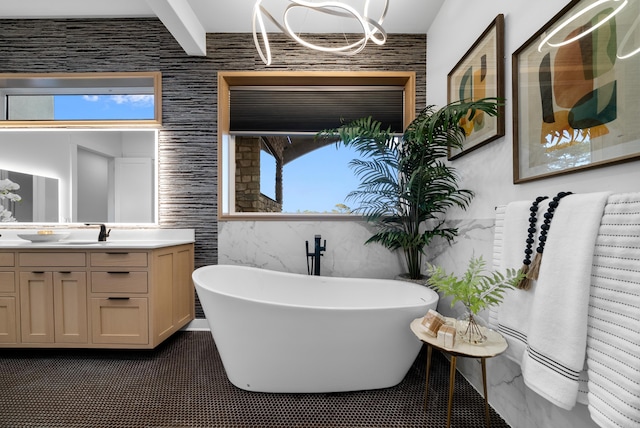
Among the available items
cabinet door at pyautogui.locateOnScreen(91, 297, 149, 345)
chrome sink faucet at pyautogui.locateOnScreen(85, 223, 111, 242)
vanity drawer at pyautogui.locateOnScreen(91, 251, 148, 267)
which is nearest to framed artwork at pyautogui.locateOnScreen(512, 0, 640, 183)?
vanity drawer at pyautogui.locateOnScreen(91, 251, 148, 267)

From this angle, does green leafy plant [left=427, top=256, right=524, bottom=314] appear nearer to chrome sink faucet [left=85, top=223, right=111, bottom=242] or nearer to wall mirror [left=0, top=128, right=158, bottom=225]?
wall mirror [left=0, top=128, right=158, bottom=225]

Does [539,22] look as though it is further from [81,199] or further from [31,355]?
[31,355]

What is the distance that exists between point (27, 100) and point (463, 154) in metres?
3.77

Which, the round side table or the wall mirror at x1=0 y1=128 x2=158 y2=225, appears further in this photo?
the wall mirror at x1=0 y1=128 x2=158 y2=225

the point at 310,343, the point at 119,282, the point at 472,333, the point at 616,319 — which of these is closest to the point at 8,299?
the point at 119,282

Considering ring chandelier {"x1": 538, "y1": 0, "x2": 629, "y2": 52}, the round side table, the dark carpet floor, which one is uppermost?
ring chandelier {"x1": 538, "y1": 0, "x2": 629, "y2": 52}

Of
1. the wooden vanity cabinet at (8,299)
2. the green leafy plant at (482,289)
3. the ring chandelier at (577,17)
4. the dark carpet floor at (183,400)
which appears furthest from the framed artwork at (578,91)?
the wooden vanity cabinet at (8,299)

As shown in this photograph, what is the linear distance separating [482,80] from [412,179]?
686 mm

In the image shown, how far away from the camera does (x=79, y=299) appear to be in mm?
2037

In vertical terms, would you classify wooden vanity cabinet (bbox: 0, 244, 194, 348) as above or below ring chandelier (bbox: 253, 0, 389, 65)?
below

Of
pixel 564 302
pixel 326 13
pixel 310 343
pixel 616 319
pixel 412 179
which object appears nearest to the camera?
pixel 616 319

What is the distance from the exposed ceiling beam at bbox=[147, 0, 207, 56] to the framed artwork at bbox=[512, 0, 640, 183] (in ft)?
7.17

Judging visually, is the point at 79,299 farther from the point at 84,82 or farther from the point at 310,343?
the point at 84,82

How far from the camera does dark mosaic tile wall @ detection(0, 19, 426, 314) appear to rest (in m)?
2.54
